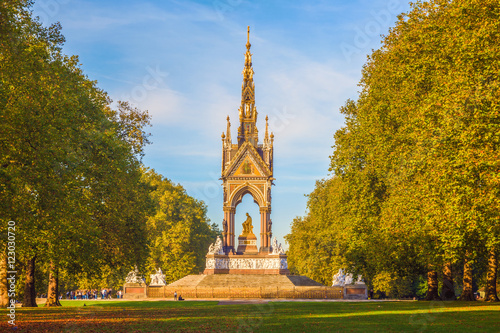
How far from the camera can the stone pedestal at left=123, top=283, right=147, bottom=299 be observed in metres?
59.1

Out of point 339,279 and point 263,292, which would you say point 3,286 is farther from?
point 339,279

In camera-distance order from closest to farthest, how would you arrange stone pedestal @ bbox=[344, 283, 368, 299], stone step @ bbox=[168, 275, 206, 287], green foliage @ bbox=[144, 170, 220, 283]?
stone pedestal @ bbox=[344, 283, 368, 299], stone step @ bbox=[168, 275, 206, 287], green foliage @ bbox=[144, 170, 220, 283]

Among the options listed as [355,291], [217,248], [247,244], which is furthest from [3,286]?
[247,244]

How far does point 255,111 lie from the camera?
2638 inches

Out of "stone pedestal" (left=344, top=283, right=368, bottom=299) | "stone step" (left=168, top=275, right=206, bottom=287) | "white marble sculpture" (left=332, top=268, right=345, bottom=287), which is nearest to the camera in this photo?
"stone pedestal" (left=344, top=283, right=368, bottom=299)

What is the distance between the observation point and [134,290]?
5981 cm

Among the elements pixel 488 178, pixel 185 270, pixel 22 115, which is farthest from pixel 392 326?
pixel 185 270

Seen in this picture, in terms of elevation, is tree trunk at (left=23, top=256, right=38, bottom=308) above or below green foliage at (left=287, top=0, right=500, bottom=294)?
below

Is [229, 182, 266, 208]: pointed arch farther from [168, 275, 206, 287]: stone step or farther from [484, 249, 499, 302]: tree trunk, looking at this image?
[484, 249, 499, 302]: tree trunk

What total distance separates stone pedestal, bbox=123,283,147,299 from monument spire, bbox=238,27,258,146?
18.8 metres

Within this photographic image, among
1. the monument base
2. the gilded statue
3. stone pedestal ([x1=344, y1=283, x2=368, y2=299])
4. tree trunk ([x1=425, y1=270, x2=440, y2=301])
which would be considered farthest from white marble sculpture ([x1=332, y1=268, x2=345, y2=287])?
tree trunk ([x1=425, y1=270, x2=440, y2=301])

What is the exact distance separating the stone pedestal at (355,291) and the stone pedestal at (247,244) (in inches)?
451

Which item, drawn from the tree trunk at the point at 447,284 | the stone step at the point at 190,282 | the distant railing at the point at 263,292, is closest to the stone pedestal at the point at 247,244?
the stone step at the point at 190,282

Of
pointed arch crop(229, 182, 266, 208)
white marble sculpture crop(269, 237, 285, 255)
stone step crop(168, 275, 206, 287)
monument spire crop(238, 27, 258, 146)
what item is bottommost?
stone step crop(168, 275, 206, 287)
